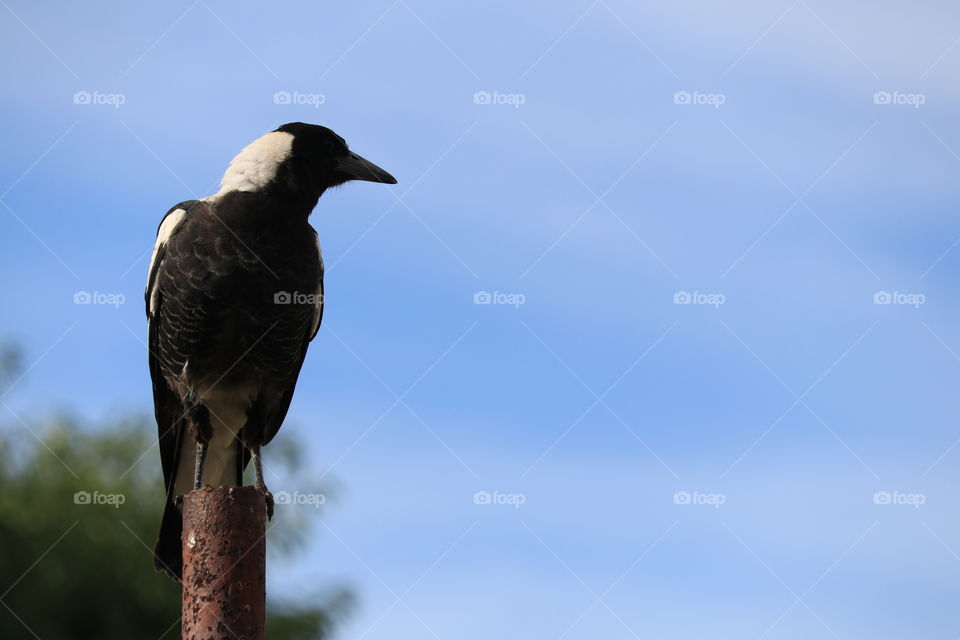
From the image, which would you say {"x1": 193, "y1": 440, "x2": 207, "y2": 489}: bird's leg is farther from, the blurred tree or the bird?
the blurred tree

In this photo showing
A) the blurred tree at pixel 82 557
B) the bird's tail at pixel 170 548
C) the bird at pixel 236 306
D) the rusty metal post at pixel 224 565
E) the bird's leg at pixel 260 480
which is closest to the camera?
the rusty metal post at pixel 224 565

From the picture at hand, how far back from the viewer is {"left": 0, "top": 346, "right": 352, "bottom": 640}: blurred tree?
34.7ft

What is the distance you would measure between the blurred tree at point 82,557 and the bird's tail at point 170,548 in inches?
260

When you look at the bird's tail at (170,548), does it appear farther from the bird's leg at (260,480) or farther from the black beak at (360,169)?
the black beak at (360,169)

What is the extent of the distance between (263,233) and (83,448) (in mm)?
8241

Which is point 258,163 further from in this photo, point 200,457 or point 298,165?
point 200,457

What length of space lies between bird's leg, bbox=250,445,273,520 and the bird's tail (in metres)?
0.31

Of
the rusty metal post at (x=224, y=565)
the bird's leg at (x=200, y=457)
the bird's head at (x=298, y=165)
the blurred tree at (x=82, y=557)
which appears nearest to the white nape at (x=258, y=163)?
the bird's head at (x=298, y=165)

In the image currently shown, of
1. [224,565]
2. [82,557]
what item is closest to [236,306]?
[224,565]

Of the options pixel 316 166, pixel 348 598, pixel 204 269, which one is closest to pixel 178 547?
pixel 204 269

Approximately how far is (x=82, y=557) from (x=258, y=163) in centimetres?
752

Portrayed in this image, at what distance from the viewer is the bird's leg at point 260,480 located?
149 inches

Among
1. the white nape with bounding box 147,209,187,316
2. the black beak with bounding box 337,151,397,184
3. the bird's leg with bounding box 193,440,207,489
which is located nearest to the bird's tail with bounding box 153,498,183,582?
the bird's leg with bounding box 193,440,207,489

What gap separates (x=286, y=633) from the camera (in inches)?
441
